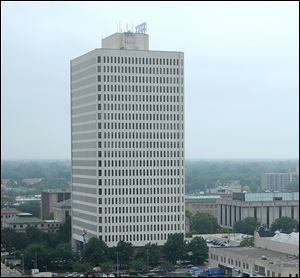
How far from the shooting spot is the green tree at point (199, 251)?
233 ft

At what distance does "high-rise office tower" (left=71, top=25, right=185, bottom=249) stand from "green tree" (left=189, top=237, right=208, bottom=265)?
5.55 metres

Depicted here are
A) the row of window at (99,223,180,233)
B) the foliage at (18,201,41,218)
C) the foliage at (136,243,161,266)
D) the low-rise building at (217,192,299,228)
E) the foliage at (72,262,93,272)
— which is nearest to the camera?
the foliage at (72,262,93,272)

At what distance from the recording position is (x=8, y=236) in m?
83.2

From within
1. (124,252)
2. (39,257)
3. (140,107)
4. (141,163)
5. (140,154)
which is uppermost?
(140,107)

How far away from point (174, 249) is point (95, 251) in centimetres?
696

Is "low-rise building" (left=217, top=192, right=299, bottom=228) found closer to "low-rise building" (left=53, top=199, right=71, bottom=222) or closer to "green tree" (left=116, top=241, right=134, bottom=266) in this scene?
"low-rise building" (left=53, top=199, right=71, bottom=222)

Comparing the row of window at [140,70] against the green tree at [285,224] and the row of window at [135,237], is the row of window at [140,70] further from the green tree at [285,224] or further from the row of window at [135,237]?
the green tree at [285,224]

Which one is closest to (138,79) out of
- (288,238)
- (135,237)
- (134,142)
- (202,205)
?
(134,142)

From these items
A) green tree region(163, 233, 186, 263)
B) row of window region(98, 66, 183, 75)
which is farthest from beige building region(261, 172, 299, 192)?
green tree region(163, 233, 186, 263)

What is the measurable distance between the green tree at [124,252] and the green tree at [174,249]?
308 cm

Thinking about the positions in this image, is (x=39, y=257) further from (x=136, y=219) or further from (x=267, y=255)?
(x=267, y=255)

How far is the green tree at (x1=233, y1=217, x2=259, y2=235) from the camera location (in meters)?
91.9

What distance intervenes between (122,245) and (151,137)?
1112cm

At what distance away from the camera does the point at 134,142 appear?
7656cm
